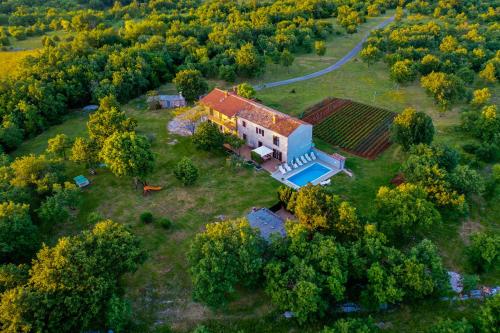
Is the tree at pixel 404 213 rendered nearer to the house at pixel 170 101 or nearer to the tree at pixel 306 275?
the tree at pixel 306 275

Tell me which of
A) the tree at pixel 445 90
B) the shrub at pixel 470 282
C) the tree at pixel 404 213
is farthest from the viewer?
the tree at pixel 445 90

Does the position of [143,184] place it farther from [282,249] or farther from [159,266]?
[282,249]

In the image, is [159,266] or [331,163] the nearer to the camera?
[159,266]

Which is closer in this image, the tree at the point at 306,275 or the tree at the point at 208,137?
the tree at the point at 306,275

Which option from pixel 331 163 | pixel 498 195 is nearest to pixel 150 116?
pixel 331 163

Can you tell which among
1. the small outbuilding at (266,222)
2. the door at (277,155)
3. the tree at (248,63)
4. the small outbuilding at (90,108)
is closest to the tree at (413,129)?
the door at (277,155)

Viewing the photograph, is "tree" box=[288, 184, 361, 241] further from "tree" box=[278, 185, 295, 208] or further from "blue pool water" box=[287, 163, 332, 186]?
"blue pool water" box=[287, 163, 332, 186]
